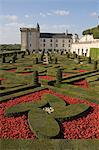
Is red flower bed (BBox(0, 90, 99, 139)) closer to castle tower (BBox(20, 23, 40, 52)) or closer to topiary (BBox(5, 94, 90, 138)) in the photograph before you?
topiary (BBox(5, 94, 90, 138))

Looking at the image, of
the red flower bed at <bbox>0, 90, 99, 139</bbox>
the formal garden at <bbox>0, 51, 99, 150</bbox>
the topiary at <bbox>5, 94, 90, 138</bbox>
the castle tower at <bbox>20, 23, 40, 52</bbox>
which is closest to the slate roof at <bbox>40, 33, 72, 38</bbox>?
the castle tower at <bbox>20, 23, 40, 52</bbox>

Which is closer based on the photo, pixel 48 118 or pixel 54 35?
pixel 48 118

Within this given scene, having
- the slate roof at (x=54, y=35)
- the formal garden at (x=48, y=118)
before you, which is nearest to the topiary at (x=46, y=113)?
the formal garden at (x=48, y=118)

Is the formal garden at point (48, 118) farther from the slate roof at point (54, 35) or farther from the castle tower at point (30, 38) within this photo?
the slate roof at point (54, 35)

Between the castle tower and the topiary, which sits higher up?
the castle tower

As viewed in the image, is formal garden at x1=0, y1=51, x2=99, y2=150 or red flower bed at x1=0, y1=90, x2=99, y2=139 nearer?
formal garden at x1=0, y1=51, x2=99, y2=150

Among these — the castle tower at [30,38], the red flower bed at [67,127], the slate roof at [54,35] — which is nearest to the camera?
the red flower bed at [67,127]

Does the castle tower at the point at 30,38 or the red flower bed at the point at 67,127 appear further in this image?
the castle tower at the point at 30,38

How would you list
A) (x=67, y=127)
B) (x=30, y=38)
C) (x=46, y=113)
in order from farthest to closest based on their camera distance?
(x=30, y=38) < (x=46, y=113) < (x=67, y=127)

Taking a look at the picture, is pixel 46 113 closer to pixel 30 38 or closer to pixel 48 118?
pixel 48 118

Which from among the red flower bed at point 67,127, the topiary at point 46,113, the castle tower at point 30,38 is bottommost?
the red flower bed at point 67,127

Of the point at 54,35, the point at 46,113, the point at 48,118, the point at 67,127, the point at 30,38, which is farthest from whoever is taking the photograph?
the point at 54,35

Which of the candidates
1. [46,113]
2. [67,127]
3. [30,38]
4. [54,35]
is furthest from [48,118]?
[54,35]

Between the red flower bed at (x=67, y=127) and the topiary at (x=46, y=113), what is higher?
the topiary at (x=46, y=113)
